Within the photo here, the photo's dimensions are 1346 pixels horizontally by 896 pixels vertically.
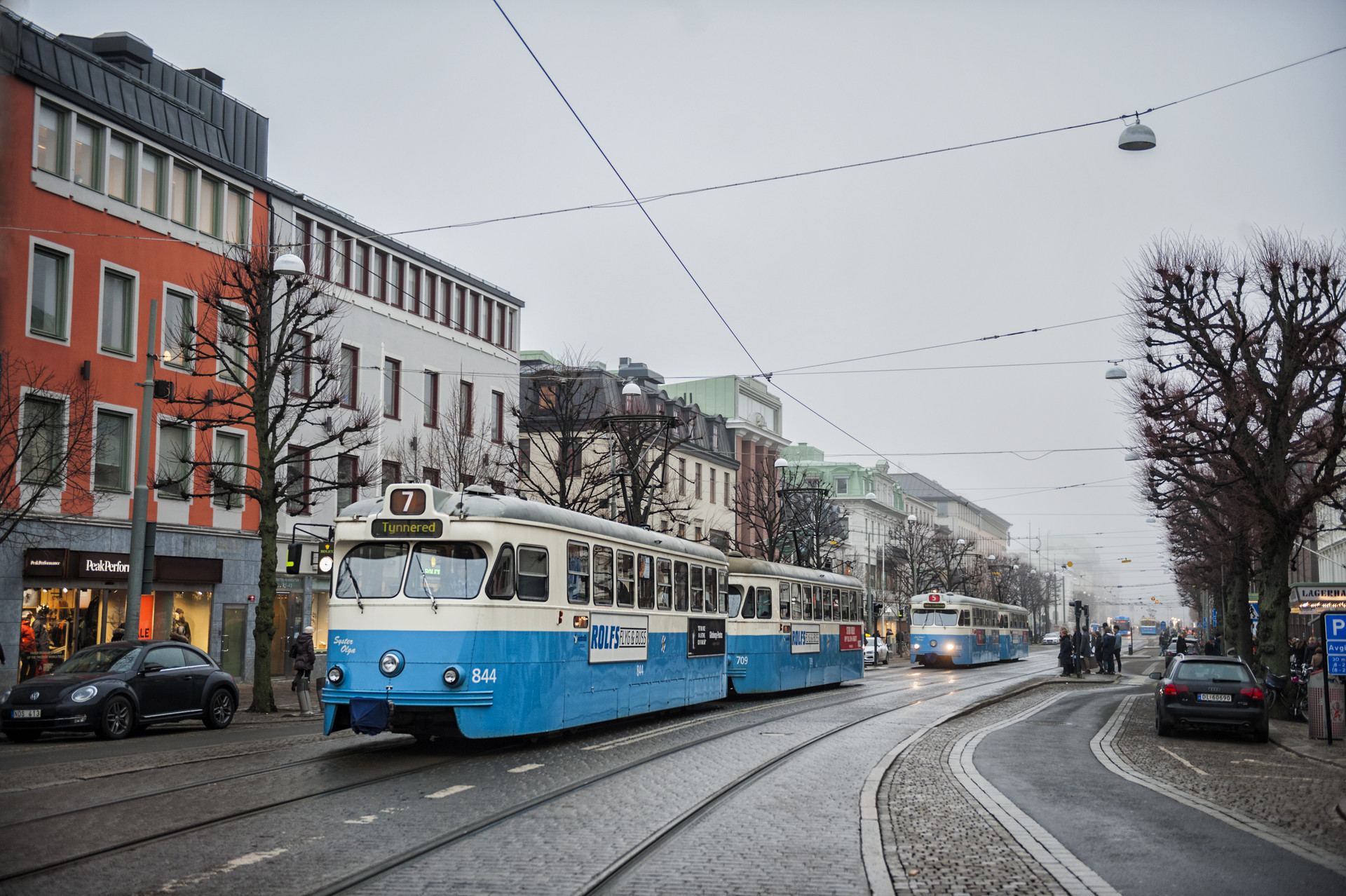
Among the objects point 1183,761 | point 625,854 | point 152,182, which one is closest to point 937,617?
point 152,182

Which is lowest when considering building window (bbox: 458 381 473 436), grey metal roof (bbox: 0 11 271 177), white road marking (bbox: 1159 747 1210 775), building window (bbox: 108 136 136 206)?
white road marking (bbox: 1159 747 1210 775)

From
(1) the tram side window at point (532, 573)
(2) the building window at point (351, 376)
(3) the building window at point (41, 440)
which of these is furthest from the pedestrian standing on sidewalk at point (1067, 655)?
(3) the building window at point (41, 440)

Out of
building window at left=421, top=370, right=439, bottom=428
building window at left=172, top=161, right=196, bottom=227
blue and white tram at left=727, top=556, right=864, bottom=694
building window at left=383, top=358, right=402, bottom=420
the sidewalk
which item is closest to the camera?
the sidewalk

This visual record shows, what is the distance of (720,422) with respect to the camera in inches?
2936

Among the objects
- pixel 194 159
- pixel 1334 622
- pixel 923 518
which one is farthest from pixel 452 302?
pixel 923 518

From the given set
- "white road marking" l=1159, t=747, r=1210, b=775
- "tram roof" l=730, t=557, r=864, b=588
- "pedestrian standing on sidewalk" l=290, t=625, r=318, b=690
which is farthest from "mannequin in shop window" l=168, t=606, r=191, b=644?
"white road marking" l=1159, t=747, r=1210, b=775

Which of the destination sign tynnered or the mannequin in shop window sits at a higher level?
the destination sign tynnered

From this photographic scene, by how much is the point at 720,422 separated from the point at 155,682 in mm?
56786

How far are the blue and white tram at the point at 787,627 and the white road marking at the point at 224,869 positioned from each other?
18.1 meters

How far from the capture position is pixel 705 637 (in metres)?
22.6

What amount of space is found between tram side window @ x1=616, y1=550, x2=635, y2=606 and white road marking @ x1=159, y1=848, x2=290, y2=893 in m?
9.90

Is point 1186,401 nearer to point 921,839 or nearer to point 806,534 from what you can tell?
point 921,839

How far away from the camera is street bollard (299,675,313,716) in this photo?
23.9 m

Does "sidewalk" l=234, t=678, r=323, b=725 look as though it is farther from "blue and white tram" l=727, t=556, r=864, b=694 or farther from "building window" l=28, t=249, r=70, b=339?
"building window" l=28, t=249, r=70, b=339
